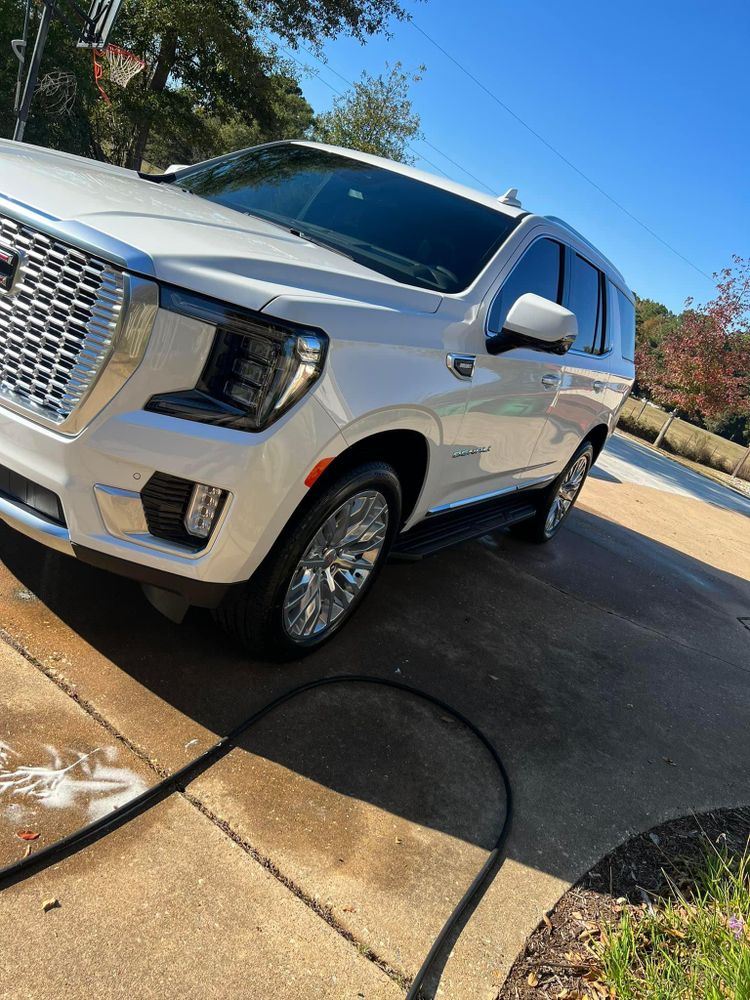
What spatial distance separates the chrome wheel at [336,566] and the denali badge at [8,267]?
1.31 meters

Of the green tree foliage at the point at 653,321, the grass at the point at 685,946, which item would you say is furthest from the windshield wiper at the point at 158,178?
the green tree foliage at the point at 653,321

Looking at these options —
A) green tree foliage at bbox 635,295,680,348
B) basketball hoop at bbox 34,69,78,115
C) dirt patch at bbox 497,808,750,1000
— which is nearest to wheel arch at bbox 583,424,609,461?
dirt patch at bbox 497,808,750,1000

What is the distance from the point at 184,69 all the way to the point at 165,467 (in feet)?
60.1

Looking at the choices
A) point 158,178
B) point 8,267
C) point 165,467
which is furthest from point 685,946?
point 158,178

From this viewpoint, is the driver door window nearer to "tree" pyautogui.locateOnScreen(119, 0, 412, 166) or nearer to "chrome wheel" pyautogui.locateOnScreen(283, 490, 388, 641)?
"chrome wheel" pyautogui.locateOnScreen(283, 490, 388, 641)

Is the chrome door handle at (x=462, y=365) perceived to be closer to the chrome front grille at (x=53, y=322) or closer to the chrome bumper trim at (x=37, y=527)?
the chrome front grille at (x=53, y=322)

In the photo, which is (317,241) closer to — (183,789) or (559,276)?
(559,276)

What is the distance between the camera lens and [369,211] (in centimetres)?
379

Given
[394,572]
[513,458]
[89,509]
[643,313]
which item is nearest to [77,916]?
[89,509]

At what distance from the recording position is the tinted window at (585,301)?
485 centimetres

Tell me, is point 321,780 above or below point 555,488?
below

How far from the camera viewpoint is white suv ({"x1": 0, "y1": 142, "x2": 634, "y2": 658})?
2270 millimetres

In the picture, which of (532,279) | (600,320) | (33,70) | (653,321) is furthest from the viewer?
(653,321)

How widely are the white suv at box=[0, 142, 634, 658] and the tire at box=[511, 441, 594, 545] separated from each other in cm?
208
